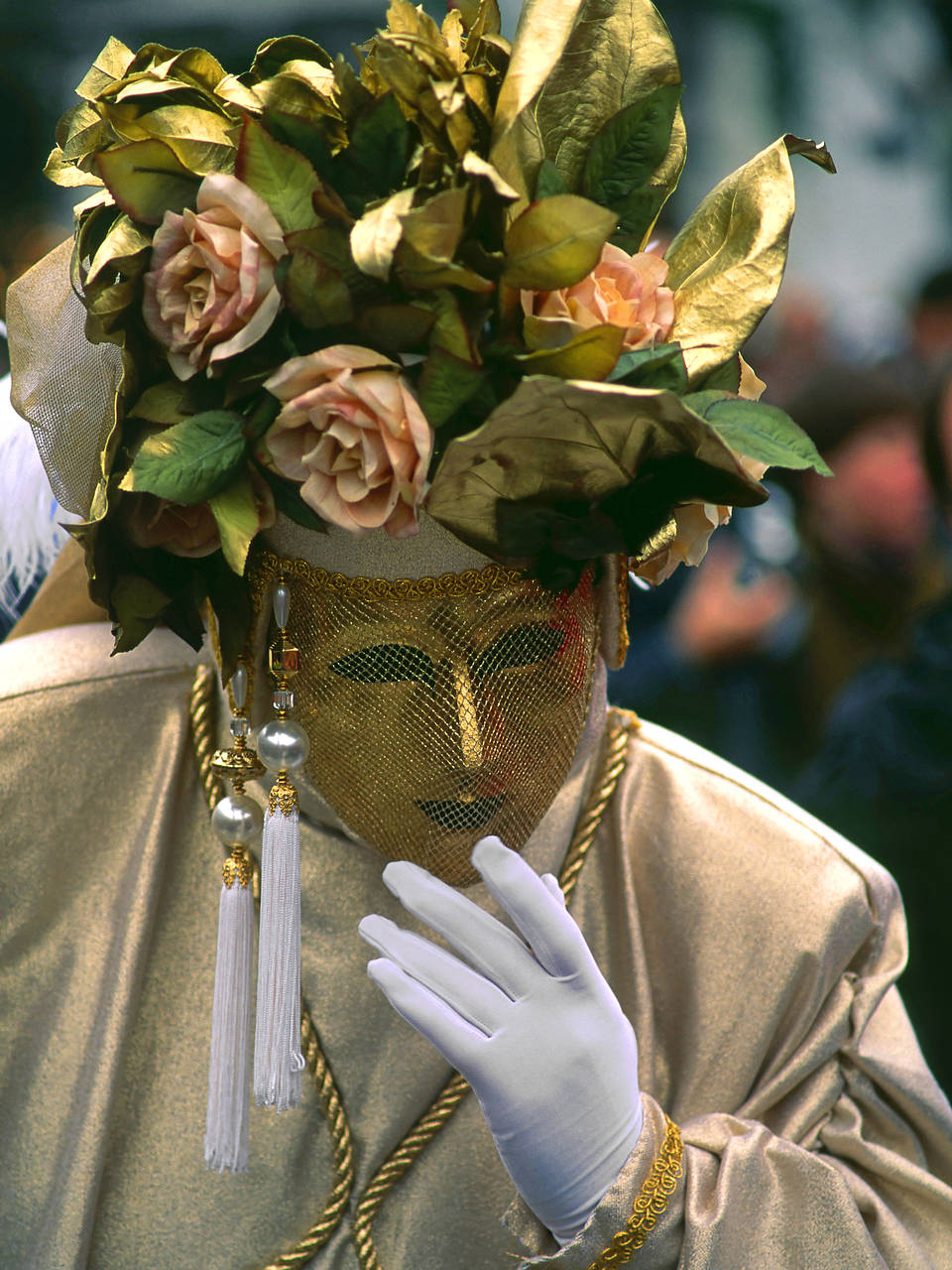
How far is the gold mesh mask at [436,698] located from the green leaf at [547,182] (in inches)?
11.3

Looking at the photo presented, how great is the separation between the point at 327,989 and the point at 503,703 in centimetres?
33

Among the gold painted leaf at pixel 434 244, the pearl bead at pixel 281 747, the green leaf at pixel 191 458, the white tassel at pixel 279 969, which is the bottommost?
the white tassel at pixel 279 969

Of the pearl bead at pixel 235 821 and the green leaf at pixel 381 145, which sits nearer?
the green leaf at pixel 381 145

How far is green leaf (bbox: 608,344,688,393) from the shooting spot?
34.8 inches

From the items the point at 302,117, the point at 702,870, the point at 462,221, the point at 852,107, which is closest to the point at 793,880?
the point at 702,870

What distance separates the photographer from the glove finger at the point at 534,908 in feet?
3.09

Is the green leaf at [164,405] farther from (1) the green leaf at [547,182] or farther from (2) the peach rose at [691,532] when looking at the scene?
(2) the peach rose at [691,532]

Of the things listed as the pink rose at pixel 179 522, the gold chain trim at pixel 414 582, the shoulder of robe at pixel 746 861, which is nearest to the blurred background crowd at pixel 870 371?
the shoulder of robe at pixel 746 861

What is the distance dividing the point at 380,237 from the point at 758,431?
0.29m

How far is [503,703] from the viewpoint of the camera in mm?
1040

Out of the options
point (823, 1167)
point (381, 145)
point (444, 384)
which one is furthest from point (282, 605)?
point (823, 1167)

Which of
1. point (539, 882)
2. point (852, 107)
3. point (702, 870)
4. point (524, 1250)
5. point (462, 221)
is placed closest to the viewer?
point (462, 221)

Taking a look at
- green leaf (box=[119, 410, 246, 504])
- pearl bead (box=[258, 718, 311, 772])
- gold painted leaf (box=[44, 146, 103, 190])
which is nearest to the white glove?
pearl bead (box=[258, 718, 311, 772])

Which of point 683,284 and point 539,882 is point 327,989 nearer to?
point 539,882
